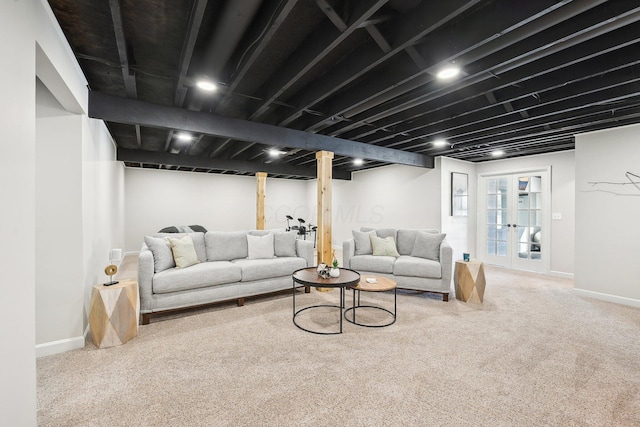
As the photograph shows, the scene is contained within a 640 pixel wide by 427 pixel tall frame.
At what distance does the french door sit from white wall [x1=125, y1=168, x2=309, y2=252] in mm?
5781

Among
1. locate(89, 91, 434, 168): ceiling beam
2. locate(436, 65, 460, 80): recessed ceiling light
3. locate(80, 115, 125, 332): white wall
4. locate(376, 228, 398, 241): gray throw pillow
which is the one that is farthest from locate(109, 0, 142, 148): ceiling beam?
locate(376, 228, 398, 241): gray throw pillow

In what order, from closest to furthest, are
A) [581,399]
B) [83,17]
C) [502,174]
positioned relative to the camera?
[581,399] < [83,17] < [502,174]

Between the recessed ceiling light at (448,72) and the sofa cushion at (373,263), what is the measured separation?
267 centimetres

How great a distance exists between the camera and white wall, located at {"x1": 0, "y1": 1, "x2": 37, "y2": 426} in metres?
1.21

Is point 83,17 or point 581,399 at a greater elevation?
point 83,17

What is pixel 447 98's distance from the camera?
331 centimetres

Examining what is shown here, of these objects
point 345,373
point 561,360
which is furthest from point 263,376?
point 561,360

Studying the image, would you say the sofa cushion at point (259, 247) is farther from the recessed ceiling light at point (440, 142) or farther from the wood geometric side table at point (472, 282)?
the recessed ceiling light at point (440, 142)

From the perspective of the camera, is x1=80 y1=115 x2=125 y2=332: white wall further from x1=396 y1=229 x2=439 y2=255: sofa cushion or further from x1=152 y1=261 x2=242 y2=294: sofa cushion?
x1=396 y1=229 x2=439 y2=255: sofa cushion

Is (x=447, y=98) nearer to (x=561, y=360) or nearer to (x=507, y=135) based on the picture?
(x=507, y=135)

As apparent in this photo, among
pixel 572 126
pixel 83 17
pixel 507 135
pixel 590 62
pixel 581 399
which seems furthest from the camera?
pixel 507 135

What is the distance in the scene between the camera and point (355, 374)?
6.95 feet

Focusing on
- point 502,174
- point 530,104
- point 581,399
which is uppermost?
point 530,104

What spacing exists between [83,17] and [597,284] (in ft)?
22.0
